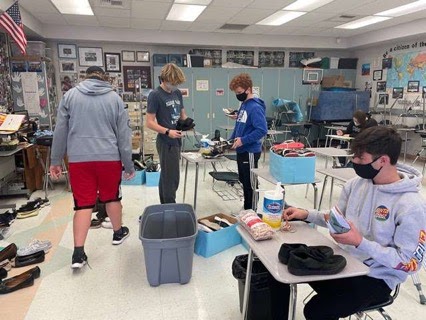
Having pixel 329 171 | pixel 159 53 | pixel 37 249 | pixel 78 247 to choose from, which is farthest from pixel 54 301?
pixel 159 53

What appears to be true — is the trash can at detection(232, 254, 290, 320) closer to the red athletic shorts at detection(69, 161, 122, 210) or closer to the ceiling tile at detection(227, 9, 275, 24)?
the red athletic shorts at detection(69, 161, 122, 210)

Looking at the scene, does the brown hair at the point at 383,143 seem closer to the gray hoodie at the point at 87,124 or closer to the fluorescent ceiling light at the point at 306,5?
the gray hoodie at the point at 87,124

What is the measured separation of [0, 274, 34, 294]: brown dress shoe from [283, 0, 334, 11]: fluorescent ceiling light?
16.4ft

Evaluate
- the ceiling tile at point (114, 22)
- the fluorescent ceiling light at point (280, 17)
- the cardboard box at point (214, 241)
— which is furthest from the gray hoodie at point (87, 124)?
the fluorescent ceiling light at point (280, 17)

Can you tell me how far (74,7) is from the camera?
5.21 metres

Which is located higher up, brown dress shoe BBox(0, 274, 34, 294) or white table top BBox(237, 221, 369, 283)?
white table top BBox(237, 221, 369, 283)

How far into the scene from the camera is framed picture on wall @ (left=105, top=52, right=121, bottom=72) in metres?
7.43

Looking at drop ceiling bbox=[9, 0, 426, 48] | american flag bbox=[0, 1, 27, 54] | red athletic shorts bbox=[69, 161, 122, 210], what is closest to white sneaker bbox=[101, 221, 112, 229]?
red athletic shorts bbox=[69, 161, 122, 210]

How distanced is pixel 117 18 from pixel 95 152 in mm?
4358

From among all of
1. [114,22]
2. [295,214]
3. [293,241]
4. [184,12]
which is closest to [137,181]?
[184,12]

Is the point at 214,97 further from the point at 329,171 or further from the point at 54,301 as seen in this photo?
the point at 54,301

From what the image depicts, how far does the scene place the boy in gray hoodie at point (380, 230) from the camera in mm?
1245

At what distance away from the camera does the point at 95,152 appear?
7.95 ft

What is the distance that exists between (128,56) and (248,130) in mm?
5423
